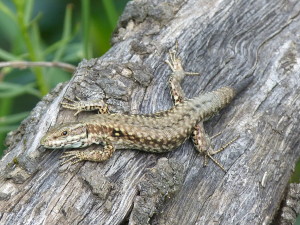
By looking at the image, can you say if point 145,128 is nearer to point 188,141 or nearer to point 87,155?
point 188,141

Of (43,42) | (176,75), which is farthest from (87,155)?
(43,42)

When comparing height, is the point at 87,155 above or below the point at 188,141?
above

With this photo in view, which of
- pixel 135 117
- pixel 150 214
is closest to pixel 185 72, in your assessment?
pixel 135 117

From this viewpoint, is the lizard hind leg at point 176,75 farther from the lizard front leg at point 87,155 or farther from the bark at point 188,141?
the lizard front leg at point 87,155

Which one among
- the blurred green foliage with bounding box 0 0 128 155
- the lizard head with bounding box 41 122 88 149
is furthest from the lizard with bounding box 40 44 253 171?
the blurred green foliage with bounding box 0 0 128 155

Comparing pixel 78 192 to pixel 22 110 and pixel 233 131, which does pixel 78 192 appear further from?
pixel 22 110

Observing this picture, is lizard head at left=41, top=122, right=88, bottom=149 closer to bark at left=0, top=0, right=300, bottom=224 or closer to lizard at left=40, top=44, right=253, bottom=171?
lizard at left=40, top=44, right=253, bottom=171
